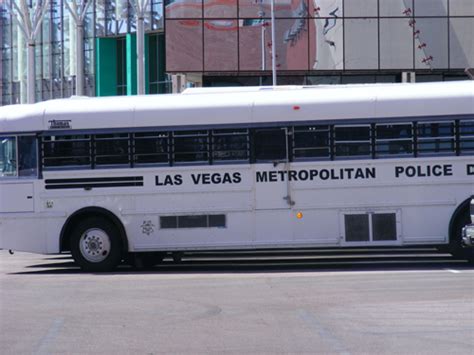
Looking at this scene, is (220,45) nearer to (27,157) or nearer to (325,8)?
(325,8)

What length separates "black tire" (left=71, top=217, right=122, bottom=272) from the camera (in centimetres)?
1756

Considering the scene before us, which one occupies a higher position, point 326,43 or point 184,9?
point 184,9

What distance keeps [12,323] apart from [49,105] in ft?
24.8

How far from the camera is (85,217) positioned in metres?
17.8

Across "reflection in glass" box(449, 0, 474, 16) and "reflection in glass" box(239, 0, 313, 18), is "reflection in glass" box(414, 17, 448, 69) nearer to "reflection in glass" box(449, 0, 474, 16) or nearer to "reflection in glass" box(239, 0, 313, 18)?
"reflection in glass" box(449, 0, 474, 16)

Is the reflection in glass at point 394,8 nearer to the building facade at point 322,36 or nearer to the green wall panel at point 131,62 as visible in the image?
the building facade at point 322,36

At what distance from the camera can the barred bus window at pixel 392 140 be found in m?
17.0

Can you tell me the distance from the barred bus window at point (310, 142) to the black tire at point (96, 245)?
148 inches

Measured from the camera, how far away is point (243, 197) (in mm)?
17219

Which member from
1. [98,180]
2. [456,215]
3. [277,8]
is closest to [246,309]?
[456,215]

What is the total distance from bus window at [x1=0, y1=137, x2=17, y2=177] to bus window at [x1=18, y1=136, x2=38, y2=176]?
134 mm

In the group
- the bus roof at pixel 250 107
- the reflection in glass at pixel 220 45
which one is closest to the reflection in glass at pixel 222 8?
the reflection in glass at pixel 220 45

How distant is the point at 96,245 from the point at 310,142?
175 inches

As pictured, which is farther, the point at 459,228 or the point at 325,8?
the point at 325,8
